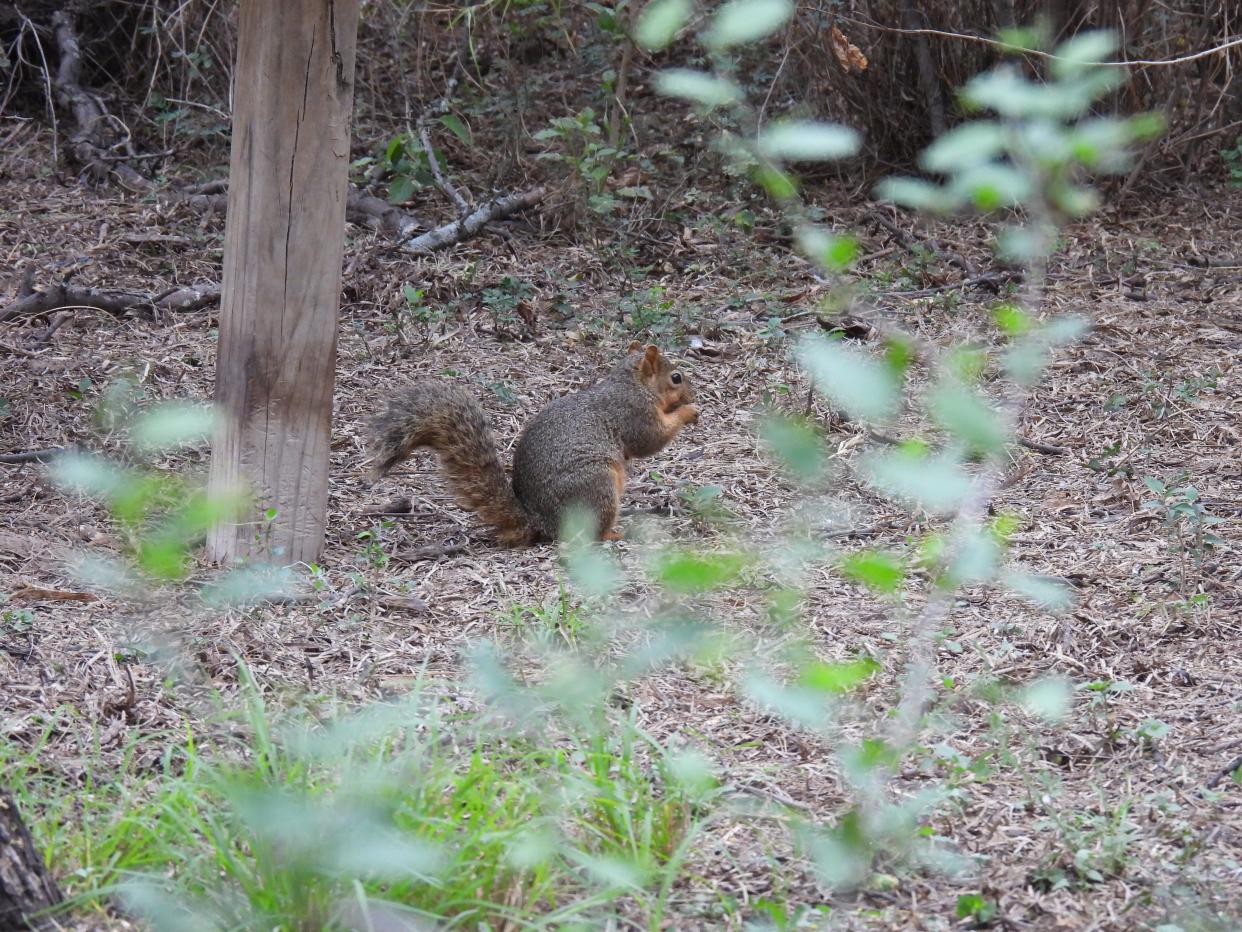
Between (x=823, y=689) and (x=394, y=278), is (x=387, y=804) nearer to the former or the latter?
(x=823, y=689)

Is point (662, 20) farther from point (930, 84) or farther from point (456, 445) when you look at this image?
point (930, 84)

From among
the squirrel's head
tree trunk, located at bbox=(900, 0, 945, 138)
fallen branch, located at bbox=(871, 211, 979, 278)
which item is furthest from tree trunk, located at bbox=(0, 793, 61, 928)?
tree trunk, located at bbox=(900, 0, 945, 138)

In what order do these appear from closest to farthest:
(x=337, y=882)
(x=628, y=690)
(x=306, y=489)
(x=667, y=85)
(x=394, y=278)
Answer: (x=667, y=85) < (x=337, y=882) < (x=628, y=690) < (x=306, y=489) < (x=394, y=278)

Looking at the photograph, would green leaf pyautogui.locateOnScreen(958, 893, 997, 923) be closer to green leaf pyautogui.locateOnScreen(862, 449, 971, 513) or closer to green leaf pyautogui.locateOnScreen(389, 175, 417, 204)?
green leaf pyautogui.locateOnScreen(862, 449, 971, 513)

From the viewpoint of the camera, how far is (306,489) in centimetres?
411

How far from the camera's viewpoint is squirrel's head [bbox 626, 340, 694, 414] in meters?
5.10

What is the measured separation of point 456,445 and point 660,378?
1012mm

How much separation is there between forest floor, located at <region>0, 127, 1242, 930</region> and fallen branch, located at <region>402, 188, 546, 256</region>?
123 millimetres

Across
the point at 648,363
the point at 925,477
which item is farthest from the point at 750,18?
the point at 648,363

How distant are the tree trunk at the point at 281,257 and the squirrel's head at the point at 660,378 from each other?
138cm

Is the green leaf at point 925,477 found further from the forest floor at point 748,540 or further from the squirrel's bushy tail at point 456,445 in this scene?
the squirrel's bushy tail at point 456,445

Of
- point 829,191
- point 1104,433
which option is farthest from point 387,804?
point 829,191

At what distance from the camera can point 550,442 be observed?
4742 mm

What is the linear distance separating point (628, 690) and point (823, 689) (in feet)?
5.55
